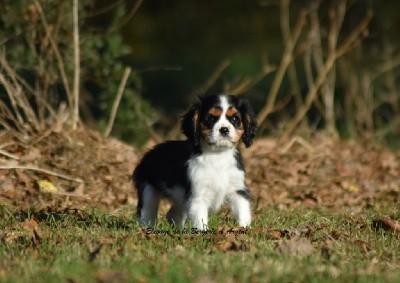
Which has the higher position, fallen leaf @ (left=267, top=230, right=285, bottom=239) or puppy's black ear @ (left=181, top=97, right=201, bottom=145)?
puppy's black ear @ (left=181, top=97, right=201, bottom=145)

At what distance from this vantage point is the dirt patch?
10344 millimetres

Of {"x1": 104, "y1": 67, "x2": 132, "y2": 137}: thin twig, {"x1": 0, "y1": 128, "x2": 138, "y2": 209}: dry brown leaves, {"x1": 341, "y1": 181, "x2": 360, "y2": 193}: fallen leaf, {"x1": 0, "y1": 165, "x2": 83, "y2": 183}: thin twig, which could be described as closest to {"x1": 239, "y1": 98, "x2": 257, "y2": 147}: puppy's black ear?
{"x1": 0, "y1": 128, "x2": 138, "y2": 209}: dry brown leaves

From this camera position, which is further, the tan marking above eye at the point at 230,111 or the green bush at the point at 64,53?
the green bush at the point at 64,53

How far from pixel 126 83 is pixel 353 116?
5642 millimetres

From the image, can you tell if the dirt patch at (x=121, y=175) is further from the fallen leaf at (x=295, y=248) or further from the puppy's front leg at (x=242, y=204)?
the fallen leaf at (x=295, y=248)

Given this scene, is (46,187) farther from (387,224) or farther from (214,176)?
(387,224)

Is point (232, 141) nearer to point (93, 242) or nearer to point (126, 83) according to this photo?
point (93, 242)

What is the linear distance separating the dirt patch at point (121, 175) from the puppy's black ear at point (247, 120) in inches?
70.9

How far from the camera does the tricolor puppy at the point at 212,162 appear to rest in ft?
27.2

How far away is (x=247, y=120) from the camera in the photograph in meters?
8.58

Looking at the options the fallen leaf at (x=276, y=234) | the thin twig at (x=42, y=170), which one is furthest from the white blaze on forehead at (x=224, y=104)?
the thin twig at (x=42, y=170)

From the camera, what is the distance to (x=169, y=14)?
46.9 metres

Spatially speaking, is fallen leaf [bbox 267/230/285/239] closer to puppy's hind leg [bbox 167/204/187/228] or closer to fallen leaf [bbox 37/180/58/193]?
puppy's hind leg [bbox 167/204/187/228]

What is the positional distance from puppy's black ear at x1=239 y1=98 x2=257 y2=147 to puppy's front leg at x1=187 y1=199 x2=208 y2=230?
30.0 inches
